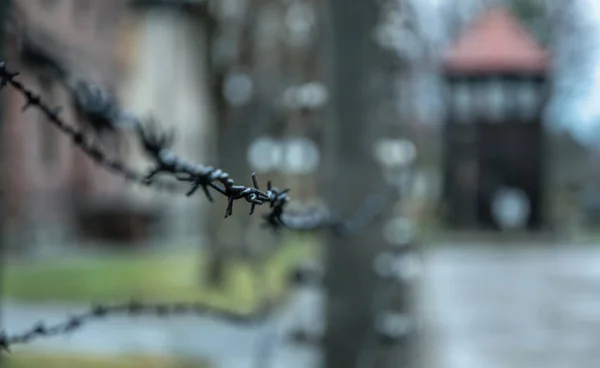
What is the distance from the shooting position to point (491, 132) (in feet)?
132

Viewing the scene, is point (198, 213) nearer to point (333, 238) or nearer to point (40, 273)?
point (40, 273)

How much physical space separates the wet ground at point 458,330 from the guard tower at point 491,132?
2046cm

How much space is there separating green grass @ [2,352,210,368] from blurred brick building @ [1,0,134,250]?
11.8 metres

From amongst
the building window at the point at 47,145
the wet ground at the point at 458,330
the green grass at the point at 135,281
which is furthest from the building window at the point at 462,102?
the wet ground at the point at 458,330

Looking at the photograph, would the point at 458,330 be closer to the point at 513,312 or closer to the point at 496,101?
the point at 513,312

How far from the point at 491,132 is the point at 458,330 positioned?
29.8 metres

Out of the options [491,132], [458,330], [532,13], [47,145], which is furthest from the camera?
[532,13]

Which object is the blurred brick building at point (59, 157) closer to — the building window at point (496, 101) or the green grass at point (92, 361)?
the green grass at point (92, 361)

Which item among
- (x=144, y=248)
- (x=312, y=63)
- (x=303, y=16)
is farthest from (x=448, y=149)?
(x=312, y=63)

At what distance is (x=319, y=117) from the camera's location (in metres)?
4.02

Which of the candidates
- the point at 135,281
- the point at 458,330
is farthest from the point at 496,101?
the point at 458,330

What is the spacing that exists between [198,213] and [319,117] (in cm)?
2763

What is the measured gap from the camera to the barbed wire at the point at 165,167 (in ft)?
3.52

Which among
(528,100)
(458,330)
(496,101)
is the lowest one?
(458,330)
